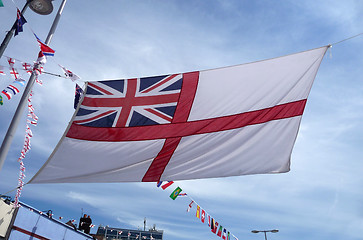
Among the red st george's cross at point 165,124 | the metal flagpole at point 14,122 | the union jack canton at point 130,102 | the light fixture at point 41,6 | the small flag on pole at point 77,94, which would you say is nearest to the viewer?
the metal flagpole at point 14,122

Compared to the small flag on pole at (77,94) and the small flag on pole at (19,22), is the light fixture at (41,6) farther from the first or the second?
the small flag on pole at (77,94)

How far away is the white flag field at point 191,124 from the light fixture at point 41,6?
7.50 feet

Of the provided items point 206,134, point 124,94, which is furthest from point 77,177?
point 206,134

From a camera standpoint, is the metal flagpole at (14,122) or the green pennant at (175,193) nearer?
the metal flagpole at (14,122)

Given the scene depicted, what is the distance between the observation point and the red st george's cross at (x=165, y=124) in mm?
4648

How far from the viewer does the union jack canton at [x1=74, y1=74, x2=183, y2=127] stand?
4812 mm

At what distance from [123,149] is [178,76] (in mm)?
1629

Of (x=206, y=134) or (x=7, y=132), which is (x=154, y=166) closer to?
(x=206, y=134)

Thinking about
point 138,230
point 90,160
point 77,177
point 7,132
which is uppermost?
point 138,230

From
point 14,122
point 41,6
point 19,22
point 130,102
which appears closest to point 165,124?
point 130,102

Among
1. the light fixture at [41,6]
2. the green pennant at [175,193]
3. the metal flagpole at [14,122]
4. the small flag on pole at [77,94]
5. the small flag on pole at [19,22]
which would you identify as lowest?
the metal flagpole at [14,122]

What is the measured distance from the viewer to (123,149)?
15.2ft

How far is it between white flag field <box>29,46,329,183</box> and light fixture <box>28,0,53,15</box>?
229 cm

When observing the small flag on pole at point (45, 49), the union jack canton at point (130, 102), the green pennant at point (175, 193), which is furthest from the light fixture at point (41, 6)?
the green pennant at point (175, 193)
